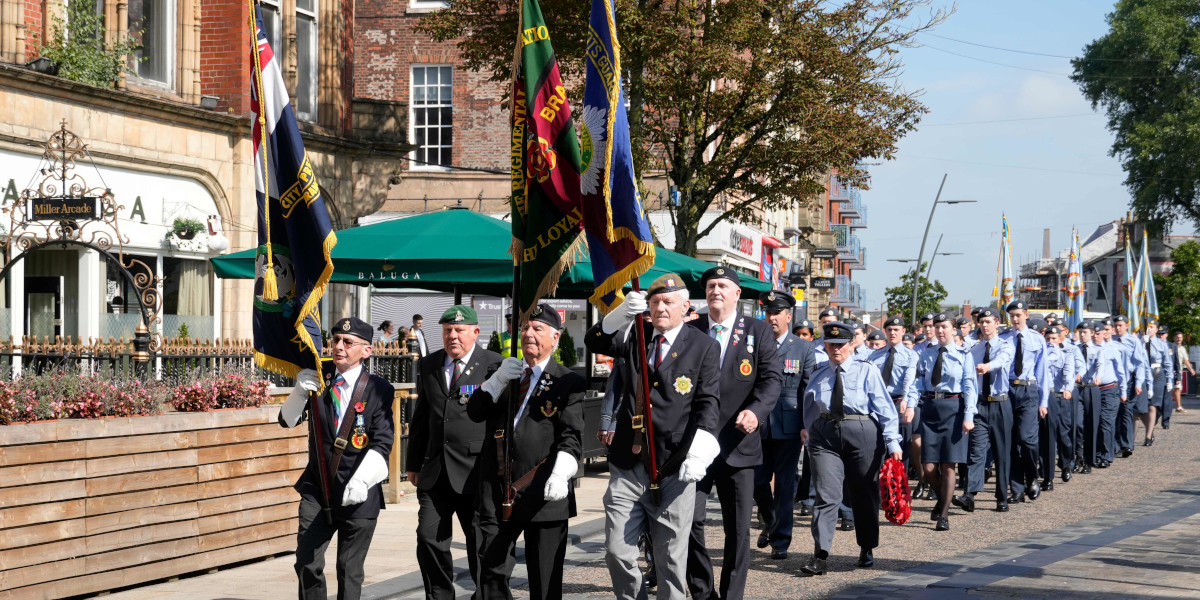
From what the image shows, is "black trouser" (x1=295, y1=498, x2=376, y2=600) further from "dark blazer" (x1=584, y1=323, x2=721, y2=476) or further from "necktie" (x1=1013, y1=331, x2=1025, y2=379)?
"necktie" (x1=1013, y1=331, x2=1025, y2=379)

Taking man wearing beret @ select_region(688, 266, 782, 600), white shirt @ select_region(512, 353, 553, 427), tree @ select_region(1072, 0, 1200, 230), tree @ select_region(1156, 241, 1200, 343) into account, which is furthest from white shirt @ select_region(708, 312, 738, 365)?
tree @ select_region(1156, 241, 1200, 343)

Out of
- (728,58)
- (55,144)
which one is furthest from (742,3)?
(55,144)

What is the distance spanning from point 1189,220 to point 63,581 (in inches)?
1968

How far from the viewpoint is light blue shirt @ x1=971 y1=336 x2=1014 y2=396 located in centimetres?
1395

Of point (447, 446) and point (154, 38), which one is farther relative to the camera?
point (154, 38)

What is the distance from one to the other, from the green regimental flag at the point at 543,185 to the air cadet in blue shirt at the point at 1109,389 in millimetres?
13983

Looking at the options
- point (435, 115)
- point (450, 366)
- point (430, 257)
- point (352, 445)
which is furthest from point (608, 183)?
point (435, 115)

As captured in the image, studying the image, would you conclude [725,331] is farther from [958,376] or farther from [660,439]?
[958,376]

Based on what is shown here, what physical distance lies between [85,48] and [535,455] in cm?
1237

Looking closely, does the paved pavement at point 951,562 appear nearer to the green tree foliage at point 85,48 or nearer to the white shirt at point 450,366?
the white shirt at point 450,366

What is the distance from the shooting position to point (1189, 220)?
51.2 meters

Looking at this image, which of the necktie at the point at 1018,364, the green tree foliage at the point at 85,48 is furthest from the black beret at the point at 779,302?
the green tree foliage at the point at 85,48

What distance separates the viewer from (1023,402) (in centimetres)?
1467

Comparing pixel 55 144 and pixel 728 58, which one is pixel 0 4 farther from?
pixel 728 58
